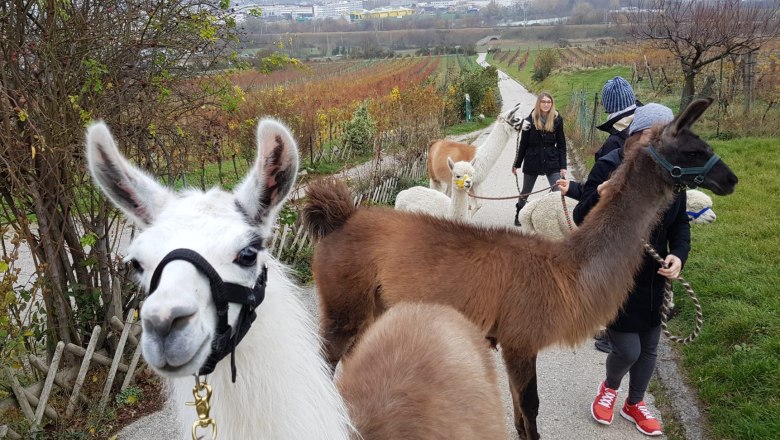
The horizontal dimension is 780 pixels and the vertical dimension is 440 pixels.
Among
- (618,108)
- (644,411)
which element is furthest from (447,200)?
(644,411)

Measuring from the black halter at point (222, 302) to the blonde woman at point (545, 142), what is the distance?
21.0 ft

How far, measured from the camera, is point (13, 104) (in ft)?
10.7

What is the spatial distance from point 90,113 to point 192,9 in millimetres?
1679

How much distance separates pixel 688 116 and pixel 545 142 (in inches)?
179

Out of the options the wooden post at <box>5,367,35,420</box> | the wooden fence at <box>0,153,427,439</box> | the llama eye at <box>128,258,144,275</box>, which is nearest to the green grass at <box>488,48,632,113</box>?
the wooden fence at <box>0,153,427,439</box>

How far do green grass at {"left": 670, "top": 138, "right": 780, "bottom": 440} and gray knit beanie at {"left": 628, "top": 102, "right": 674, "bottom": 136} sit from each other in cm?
196

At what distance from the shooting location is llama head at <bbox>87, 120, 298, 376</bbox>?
1169 millimetres

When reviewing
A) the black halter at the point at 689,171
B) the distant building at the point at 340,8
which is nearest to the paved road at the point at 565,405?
the black halter at the point at 689,171

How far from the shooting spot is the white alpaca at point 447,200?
664cm

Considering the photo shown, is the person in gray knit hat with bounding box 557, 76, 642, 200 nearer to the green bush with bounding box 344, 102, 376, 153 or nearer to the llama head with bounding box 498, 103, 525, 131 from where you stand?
the llama head with bounding box 498, 103, 525, 131

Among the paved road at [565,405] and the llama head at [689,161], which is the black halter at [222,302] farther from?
the llama head at [689,161]

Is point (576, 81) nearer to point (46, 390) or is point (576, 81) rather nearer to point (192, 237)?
point (46, 390)

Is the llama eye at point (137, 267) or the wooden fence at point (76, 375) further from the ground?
the llama eye at point (137, 267)

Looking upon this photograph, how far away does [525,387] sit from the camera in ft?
10.2
